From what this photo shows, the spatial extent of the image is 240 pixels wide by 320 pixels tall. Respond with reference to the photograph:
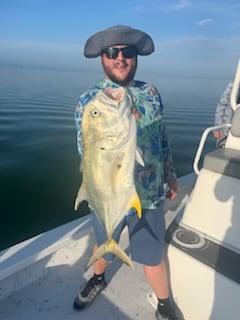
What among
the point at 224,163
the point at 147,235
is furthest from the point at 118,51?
the point at 147,235

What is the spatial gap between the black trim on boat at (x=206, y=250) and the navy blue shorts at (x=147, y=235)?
6.3 inches

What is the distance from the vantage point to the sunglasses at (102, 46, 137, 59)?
2.01 metres

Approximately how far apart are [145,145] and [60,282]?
1.74 metres

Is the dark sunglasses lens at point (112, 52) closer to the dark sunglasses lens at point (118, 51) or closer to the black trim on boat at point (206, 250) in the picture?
the dark sunglasses lens at point (118, 51)

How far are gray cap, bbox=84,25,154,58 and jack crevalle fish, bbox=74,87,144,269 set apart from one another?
1.95 ft

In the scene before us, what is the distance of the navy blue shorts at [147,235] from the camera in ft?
7.70

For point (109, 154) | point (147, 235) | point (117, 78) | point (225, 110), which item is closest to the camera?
point (109, 154)

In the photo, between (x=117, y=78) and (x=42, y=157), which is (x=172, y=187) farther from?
(x=42, y=157)

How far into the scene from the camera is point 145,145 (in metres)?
2.13

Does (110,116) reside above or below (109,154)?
above

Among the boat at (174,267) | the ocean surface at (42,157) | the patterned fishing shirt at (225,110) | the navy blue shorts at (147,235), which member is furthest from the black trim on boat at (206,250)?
the ocean surface at (42,157)

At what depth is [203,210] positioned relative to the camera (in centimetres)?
253

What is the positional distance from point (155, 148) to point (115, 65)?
2.00 ft

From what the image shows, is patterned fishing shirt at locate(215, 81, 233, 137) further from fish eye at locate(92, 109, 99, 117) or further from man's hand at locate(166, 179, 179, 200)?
fish eye at locate(92, 109, 99, 117)
